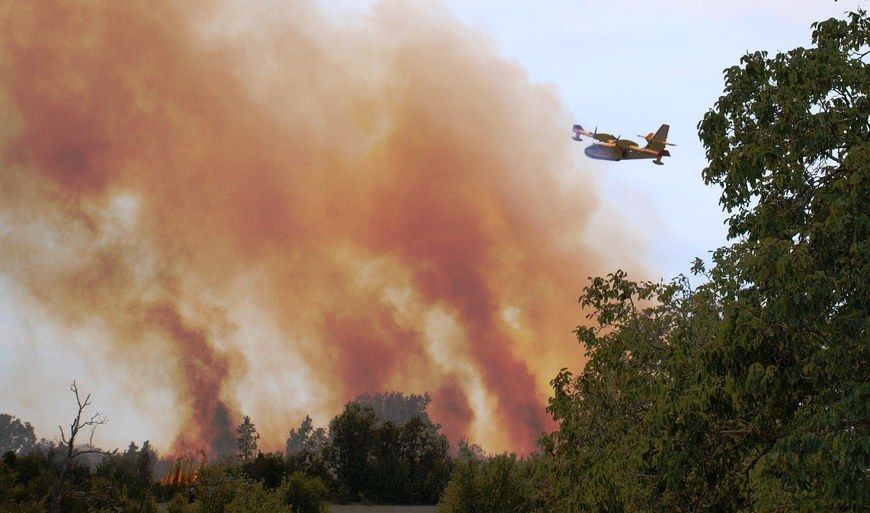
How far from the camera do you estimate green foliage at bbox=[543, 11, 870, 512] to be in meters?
14.2

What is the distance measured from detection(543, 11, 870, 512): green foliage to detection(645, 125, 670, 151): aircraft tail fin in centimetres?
4335

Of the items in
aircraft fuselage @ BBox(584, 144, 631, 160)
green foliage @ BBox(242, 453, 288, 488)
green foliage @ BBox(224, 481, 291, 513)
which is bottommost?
green foliage @ BBox(224, 481, 291, 513)

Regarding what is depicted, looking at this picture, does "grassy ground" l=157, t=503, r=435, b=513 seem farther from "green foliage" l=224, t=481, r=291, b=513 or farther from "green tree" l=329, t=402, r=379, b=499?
"green foliage" l=224, t=481, r=291, b=513

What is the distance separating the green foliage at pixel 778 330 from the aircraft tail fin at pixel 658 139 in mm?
43347

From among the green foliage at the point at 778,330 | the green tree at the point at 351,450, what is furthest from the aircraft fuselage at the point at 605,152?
the green foliage at the point at 778,330

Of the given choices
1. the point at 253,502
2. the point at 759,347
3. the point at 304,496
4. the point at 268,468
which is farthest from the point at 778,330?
the point at 268,468

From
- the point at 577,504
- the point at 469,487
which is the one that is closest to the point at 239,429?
the point at 469,487

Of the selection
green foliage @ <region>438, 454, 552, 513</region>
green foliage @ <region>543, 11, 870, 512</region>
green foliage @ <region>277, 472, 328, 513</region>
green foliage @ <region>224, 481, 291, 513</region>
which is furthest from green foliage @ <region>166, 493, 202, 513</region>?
green foliage @ <region>543, 11, 870, 512</region>

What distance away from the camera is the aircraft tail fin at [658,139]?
203 ft

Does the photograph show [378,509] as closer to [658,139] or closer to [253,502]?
[253,502]

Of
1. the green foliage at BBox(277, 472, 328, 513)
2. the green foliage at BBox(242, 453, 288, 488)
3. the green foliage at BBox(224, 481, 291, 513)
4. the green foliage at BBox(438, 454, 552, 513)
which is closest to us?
the green foliage at BBox(224, 481, 291, 513)

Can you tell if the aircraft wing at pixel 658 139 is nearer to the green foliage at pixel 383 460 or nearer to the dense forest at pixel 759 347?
the green foliage at pixel 383 460

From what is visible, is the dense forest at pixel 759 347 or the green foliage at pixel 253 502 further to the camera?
the green foliage at pixel 253 502

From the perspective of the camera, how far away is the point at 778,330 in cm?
1492
